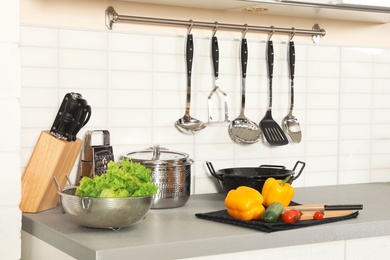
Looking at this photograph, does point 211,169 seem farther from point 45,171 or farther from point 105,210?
point 105,210

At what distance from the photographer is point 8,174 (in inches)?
78.3

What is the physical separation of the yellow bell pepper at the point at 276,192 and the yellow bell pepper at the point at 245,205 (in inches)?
3.3

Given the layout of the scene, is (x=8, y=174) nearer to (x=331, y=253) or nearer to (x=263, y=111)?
(x=331, y=253)

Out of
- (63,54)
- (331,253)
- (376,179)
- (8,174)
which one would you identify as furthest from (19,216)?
(376,179)

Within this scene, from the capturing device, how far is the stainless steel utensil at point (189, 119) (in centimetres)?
262

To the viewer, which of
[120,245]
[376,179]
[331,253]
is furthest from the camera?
[376,179]

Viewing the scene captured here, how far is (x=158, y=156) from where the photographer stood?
2.42 m

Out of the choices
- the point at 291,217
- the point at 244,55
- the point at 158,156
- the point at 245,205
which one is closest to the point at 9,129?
the point at 158,156

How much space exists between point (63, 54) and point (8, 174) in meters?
0.59

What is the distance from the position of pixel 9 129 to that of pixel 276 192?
832 mm

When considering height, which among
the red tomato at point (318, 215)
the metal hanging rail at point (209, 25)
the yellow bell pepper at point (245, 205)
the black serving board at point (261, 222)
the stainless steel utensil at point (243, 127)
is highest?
the metal hanging rail at point (209, 25)

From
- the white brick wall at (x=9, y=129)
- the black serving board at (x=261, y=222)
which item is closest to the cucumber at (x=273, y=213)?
the black serving board at (x=261, y=222)

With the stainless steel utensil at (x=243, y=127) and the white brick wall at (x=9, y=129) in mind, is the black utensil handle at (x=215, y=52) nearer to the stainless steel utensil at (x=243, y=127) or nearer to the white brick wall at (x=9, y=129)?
the stainless steel utensil at (x=243, y=127)

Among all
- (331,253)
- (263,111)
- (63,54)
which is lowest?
(331,253)
